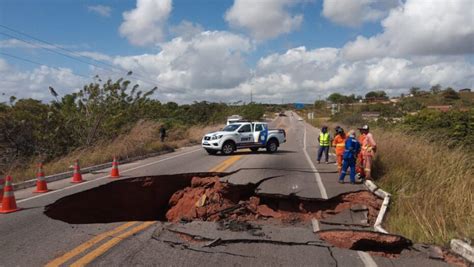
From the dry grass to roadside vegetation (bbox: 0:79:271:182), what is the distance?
11.0 meters

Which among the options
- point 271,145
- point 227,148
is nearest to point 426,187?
point 227,148

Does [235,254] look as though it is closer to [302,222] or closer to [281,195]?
[302,222]

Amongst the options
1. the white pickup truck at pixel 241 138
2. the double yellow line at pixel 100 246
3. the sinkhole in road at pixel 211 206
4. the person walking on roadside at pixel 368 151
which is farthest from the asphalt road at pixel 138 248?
the white pickup truck at pixel 241 138

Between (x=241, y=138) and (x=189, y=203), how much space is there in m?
10.0

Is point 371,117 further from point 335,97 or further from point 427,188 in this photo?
point 335,97

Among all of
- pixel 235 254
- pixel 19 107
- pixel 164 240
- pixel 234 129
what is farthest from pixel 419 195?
pixel 19 107

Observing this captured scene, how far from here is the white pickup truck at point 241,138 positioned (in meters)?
19.9

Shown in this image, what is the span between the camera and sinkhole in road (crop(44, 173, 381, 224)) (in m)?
8.44

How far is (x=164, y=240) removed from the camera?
224 inches

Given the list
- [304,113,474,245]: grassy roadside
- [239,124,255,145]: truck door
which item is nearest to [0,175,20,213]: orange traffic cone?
[304,113,474,245]: grassy roadside

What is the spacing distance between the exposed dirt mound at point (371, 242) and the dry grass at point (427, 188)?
1.82 feet

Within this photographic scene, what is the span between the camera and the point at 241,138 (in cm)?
2052

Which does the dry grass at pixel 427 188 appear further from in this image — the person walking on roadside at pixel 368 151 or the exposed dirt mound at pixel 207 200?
the exposed dirt mound at pixel 207 200

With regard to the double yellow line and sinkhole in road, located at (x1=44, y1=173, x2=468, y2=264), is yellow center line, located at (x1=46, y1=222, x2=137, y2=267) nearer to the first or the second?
the double yellow line
